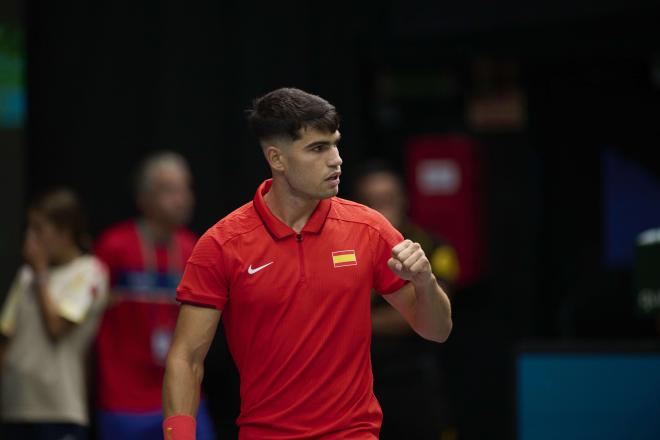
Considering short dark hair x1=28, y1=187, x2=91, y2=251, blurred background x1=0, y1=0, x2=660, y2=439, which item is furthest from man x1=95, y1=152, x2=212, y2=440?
blurred background x1=0, y1=0, x2=660, y2=439

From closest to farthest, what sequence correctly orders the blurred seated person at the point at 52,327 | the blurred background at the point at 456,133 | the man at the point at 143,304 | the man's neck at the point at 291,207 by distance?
the man's neck at the point at 291,207, the blurred seated person at the point at 52,327, the man at the point at 143,304, the blurred background at the point at 456,133

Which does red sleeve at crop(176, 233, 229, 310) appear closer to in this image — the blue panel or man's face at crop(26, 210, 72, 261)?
man's face at crop(26, 210, 72, 261)

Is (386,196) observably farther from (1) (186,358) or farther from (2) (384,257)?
(1) (186,358)

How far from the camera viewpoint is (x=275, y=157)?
13.6 feet

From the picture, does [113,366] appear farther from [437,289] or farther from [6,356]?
[437,289]

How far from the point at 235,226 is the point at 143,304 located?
8.98 feet

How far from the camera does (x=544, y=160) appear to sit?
8398mm

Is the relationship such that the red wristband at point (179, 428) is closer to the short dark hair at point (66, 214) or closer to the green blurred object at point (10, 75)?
the short dark hair at point (66, 214)

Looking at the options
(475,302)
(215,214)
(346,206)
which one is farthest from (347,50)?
(346,206)

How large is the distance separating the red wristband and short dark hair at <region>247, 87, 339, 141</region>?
0.94m

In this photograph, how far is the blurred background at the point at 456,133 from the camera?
743 cm

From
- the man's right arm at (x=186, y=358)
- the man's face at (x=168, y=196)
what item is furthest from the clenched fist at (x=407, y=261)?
the man's face at (x=168, y=196)

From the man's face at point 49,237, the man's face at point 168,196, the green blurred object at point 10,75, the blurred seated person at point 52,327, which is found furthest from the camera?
the green blurred object at point 10,75

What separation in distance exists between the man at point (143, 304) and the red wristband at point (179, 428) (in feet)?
8.52
